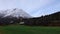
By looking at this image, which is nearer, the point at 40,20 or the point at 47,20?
the point at 40,20

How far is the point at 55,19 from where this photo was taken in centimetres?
1323

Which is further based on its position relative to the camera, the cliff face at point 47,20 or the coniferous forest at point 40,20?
the cliff face at point 47,20

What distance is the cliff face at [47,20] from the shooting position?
12.6m

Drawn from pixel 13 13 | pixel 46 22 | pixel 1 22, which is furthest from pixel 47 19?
pixel 1 22

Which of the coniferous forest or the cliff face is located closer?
the coniferous forest

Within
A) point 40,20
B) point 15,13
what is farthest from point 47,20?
point 15,13

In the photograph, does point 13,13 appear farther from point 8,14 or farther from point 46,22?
point 46,22

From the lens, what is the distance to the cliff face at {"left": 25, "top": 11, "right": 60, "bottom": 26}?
12.6m

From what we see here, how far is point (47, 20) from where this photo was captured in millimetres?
12789

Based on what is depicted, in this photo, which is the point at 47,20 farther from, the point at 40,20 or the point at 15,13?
the point at 15,13

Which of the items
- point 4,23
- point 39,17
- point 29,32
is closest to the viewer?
point 29,32

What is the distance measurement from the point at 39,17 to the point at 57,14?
1948 millimetres

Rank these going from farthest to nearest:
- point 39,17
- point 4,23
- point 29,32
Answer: point 39,17
point 4,23
point 29,32

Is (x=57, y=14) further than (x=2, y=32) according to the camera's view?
Yes
